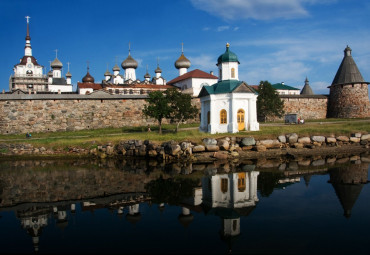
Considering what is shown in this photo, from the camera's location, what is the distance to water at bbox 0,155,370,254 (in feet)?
18.1

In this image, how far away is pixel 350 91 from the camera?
2964 cm

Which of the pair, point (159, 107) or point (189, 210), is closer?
point (189, 210)

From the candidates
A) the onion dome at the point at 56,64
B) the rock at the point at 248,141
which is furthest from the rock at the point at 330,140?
the onion dome at the point at 56,64

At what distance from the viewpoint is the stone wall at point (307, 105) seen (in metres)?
31.2

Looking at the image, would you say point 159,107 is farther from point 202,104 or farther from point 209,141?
point 209,141

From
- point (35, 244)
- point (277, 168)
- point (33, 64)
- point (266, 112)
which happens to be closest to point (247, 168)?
point (277, 168)

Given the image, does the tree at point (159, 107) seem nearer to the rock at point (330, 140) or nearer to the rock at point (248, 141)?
the rock at point (248, 141)

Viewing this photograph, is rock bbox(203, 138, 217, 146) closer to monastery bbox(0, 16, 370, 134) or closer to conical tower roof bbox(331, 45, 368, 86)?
monastery bbox(0, 16, 370, 134)

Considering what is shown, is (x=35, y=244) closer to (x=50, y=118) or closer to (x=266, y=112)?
(x=50, y=118)

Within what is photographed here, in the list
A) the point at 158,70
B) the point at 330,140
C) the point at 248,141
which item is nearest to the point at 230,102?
the point at 248,141

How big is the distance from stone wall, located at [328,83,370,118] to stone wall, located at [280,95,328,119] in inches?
69.5

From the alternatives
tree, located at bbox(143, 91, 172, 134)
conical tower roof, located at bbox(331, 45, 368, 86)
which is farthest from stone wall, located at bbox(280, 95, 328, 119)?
tree, located at bbox(143, 91, 172, 134)

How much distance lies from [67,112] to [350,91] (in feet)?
86.2

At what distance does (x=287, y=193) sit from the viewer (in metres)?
8.68
